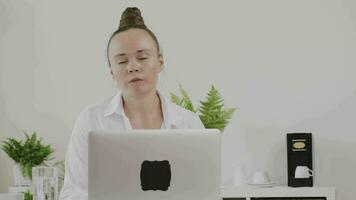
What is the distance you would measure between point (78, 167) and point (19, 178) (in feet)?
6.63

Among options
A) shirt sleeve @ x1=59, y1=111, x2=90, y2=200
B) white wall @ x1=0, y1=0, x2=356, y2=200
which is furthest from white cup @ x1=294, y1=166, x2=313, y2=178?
shirt sleeve @ x1=59, y1=111, x2=90, y2=200

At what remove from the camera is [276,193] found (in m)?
4.17

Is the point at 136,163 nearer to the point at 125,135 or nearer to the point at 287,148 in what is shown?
the point at 125,135

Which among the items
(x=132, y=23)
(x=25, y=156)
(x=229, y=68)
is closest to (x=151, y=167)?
(x=132, y=23)

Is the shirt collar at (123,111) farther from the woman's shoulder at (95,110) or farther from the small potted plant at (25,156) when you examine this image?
the small potted plant at (25,156)

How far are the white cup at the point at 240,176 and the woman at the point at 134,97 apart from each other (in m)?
1.55

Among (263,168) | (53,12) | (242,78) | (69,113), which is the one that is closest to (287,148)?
(263,168)

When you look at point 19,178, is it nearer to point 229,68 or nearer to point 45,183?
point 229,68

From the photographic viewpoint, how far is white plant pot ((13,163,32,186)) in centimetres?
436

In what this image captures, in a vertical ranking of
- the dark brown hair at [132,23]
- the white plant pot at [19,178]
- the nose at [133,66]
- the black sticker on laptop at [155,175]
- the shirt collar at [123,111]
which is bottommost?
the white plant pot at [19,178]

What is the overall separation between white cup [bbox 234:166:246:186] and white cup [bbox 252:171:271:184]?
74 mm

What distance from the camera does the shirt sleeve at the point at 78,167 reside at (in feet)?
7.82

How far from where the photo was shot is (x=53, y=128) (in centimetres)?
465

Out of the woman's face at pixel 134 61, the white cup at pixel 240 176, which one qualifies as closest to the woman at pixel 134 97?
the woman's face at pixel 134 61
